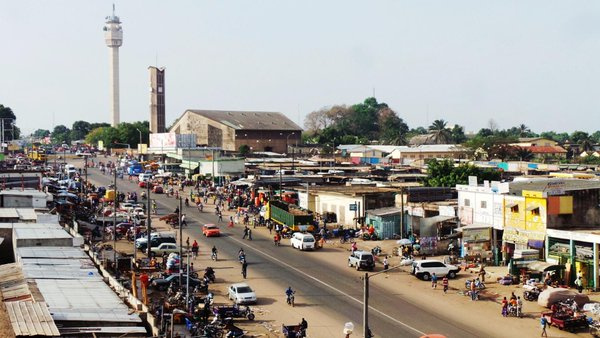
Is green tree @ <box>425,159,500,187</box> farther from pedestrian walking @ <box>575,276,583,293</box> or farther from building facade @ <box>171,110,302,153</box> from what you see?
building facade @ <box>171,110,302,153</box>

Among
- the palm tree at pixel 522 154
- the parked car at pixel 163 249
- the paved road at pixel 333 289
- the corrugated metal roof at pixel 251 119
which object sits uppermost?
the corrugated metal roof at pixel 251 119

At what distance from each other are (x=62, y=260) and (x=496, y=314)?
2001 cm

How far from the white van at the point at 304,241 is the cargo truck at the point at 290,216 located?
122 inches

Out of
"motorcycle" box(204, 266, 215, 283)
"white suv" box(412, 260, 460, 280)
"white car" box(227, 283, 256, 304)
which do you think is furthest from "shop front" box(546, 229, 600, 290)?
"motorcycle" box(204, 266, 215, 283)

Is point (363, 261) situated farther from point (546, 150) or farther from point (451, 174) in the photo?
point (546, 150)

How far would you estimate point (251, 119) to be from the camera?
151625 mm

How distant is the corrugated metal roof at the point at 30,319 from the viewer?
2074 cm

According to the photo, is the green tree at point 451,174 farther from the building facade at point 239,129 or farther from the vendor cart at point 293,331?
the building facade at point 239,129

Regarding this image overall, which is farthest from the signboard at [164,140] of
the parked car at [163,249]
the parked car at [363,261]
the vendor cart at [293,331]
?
the vendor cart at [293,331]

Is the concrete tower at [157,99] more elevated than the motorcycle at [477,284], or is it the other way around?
the concrete tower at [157,99]

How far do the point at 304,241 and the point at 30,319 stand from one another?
1118 inches

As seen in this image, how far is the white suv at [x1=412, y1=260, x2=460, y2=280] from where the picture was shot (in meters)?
40.4

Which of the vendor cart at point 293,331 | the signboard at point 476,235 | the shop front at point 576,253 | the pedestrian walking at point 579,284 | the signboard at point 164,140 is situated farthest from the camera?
the signboard at point 164,140

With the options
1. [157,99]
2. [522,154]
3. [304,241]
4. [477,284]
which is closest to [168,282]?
[304,241]
